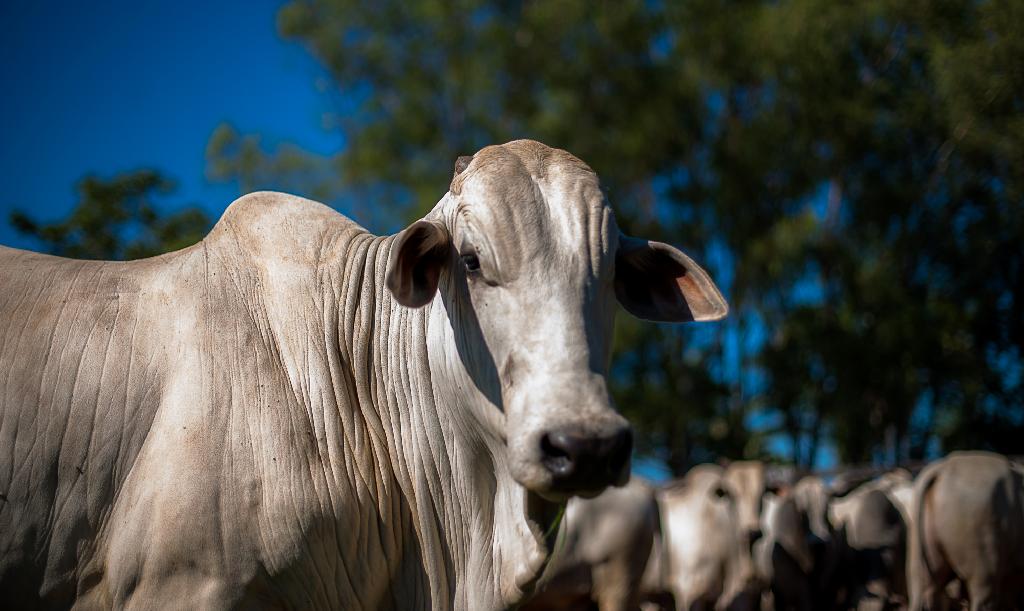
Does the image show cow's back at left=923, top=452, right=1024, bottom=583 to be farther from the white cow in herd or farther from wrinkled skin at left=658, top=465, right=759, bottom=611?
the white cow in herd

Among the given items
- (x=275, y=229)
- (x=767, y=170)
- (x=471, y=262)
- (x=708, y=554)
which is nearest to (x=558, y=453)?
(x=471, y=262)

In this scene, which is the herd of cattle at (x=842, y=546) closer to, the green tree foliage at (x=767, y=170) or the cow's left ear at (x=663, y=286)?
the cow's left ear at (x=663, y=286)

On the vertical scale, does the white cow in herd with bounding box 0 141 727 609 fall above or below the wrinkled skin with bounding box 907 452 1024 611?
above

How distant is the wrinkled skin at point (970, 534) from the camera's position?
38.1 ft

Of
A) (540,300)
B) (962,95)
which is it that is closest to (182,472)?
(540,300)

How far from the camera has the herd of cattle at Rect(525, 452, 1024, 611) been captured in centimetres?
1173

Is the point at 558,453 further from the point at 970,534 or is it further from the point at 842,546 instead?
the point at 842,546


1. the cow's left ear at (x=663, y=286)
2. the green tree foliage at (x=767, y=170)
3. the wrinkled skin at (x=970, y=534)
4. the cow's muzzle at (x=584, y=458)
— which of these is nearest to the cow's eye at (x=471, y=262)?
the cow's left ear at (x=663, y=286)

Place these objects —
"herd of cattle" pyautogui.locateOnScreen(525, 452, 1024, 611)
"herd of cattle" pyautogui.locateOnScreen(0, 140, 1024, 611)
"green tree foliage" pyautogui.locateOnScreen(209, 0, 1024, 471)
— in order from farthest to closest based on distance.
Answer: "green tree foliage" pyautogui.locateOnScreen(209, 0, 1024, 471)
"herd of cattle" pyautogui.locateOnScreen(525, 452, 1024, 611)
"herd of cattle" pyautogui.locateOnScreen(0, 140, 1024, 611)

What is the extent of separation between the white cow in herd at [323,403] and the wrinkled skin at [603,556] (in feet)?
23.1

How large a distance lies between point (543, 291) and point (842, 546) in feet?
37.8

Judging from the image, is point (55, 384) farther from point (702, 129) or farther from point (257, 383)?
point (702, 129)

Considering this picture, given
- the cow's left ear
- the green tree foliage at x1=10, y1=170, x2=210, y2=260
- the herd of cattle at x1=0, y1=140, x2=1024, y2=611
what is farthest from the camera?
the green tree foliage at x1=10, y1=170, x2=210, y2=260

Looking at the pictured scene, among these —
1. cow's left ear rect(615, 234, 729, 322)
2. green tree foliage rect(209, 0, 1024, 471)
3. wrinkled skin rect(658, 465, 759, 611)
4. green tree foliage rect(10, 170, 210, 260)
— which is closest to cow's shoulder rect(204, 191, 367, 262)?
cow's left ear rect(615, 234, 729, 322)
